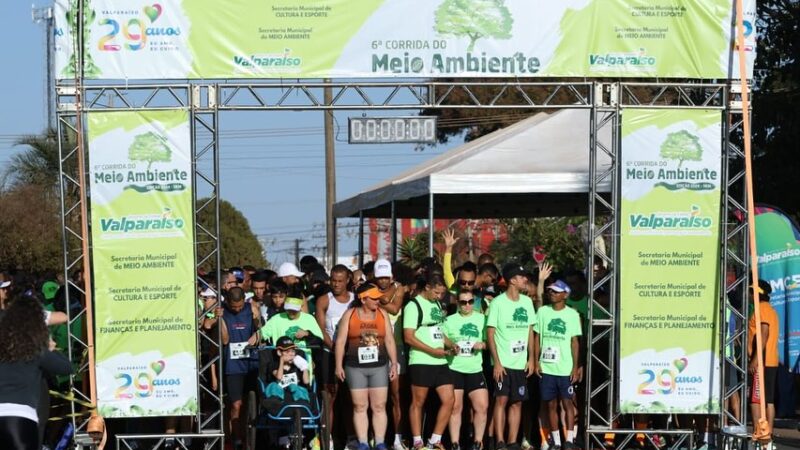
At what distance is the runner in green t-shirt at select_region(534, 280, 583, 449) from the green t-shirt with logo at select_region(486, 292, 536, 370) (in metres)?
0.17

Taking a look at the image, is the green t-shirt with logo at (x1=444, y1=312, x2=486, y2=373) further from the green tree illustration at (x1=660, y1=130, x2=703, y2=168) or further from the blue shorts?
the green tree illustration at (x1=660, y1=130, x2=703, y2=168)

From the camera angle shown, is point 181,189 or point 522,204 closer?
point 181,189

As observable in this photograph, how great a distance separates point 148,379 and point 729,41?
6.60m

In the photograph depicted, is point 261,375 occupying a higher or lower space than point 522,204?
lower

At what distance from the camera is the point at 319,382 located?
1370 cm

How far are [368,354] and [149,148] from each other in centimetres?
290

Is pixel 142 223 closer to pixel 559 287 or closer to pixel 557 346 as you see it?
pixel 559 287

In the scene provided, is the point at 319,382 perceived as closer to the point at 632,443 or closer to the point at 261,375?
the point at 261,375

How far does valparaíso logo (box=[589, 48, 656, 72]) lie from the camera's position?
13.1 m

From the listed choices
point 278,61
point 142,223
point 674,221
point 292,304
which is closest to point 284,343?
point 292,304

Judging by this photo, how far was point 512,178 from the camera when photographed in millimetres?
18062

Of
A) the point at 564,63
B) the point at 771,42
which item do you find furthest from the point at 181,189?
the point at 771,42

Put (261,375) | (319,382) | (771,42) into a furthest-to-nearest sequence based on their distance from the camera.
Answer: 1. (771,42)
2. (319,382)
3. (261,375)

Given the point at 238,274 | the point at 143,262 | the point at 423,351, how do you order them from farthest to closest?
the point at 238,274 → the point at 423,351 → the point at 143,262
